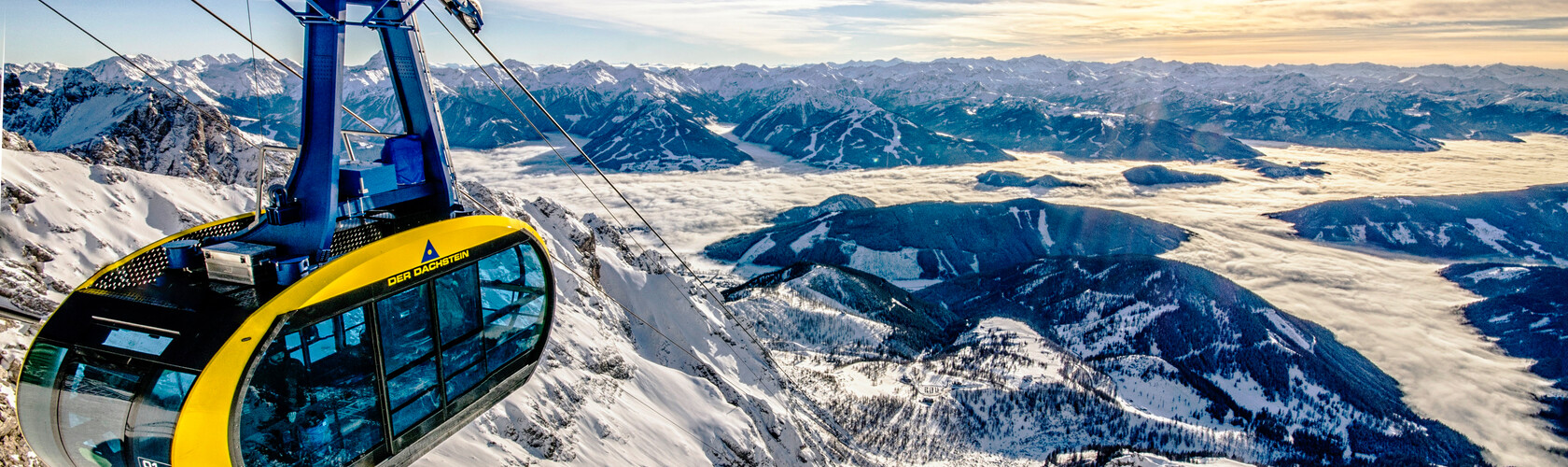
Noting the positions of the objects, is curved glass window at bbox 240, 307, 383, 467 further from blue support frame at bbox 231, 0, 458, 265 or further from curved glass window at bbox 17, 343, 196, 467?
blue support frame at bbox 231, 0, 458, 265

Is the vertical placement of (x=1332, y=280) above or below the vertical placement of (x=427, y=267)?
below

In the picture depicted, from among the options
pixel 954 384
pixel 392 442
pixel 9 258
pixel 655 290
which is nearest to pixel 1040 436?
pixel 954 384

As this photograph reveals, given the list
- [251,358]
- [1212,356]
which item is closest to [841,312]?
[1212,356]

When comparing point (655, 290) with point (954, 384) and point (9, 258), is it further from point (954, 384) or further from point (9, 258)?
point (9, 258)

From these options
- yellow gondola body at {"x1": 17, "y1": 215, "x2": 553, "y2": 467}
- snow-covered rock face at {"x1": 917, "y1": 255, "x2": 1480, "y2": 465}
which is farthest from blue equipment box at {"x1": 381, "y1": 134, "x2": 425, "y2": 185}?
snow-covered rock face at {"x1": 917, "y1": 255, "x2": 1480, "y2": 465}

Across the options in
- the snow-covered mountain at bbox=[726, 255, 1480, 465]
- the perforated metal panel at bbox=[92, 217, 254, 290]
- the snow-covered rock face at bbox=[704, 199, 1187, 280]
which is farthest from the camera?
the snow-covered rock face at bbox=[704, 199, 1187, 280]

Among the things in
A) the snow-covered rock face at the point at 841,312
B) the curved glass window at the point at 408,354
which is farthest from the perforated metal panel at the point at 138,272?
the snow-covered rock face at the point at 841,312

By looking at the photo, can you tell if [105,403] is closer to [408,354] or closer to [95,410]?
[95,410]
